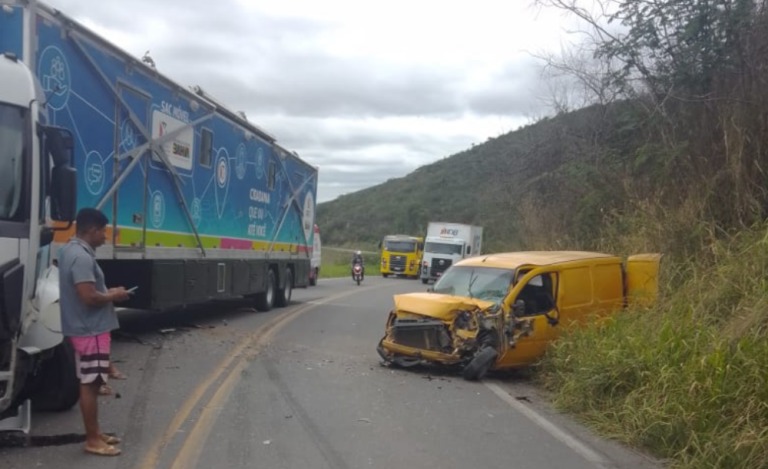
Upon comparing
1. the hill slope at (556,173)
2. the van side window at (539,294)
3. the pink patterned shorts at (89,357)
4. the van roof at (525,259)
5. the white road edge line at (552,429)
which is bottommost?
the white road edge line at (552,429)

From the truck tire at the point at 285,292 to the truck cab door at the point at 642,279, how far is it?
10.3 meters

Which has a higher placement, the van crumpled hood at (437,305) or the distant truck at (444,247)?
the distant truck at (444,247)

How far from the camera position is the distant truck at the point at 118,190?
21.2 ft

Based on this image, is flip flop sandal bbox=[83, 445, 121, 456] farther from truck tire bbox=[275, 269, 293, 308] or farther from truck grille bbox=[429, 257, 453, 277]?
truck grille bbox=[429, 257, 453, 277]

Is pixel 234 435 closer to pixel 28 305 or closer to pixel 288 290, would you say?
pixel 28 305

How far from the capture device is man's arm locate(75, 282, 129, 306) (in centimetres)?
615

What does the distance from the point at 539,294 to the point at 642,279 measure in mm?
1955

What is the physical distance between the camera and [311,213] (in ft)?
80.1

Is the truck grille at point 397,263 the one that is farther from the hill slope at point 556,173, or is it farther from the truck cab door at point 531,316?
the truck cab door at point 531,316

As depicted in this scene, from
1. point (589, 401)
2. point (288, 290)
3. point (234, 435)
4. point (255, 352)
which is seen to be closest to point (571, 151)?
point (288, 290)

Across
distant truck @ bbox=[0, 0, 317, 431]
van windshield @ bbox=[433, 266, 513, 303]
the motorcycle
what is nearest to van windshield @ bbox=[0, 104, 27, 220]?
distant truck @ bbox=[0, 0, 317, 431]

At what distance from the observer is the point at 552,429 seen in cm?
802

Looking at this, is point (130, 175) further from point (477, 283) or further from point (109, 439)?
point (109, 439)

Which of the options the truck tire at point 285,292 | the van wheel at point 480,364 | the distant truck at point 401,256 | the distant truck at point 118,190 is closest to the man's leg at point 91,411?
the distant truck at point 118,190
